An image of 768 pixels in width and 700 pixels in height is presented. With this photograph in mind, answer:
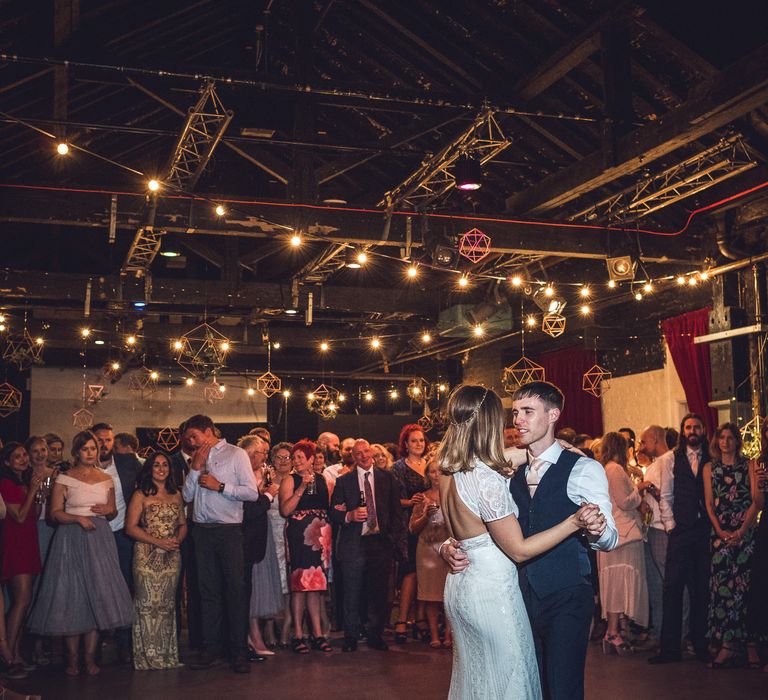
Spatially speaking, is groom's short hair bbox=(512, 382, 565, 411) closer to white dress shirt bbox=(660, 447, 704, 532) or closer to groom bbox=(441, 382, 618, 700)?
groom bbox=(441, 382, 618, 700)

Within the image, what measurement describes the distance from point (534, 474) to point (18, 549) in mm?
4212

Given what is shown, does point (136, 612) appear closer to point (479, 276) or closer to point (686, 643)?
point (686, 643)

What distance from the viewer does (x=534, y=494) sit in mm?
3160

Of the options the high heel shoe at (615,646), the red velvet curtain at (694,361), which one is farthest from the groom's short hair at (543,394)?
the red velvet curtain at (694,361)

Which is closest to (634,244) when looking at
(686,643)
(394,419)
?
(686,643)

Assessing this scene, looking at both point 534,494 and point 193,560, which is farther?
point 193,560

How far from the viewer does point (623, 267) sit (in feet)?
28.4

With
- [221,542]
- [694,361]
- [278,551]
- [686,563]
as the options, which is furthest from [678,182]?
[221,542]

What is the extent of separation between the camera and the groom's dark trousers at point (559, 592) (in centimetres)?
308

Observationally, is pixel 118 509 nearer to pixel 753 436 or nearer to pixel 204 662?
pixel 204 662

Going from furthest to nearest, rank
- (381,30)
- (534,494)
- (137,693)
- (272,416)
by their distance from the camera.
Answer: (272,416)
(381,30)
(137,693)
(534,494)

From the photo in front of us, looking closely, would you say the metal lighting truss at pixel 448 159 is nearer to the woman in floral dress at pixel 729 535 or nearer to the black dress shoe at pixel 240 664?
the woman in floral dress at pixel 729 535

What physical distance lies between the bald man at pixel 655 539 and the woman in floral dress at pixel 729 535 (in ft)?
1.61

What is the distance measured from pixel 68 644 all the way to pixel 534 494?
4161mm
